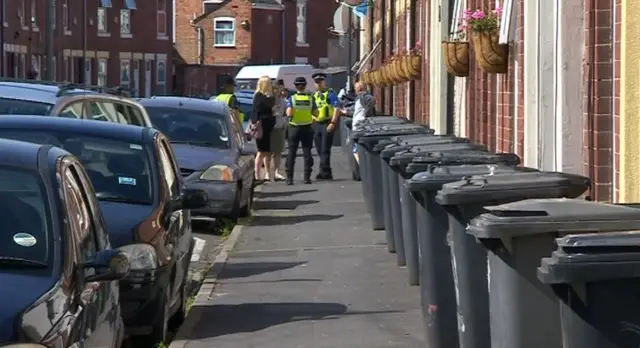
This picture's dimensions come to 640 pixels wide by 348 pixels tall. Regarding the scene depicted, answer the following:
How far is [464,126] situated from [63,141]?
8474 millimetres

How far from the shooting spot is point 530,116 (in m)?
11.7

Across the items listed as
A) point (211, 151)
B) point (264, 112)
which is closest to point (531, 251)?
point (211, 151)

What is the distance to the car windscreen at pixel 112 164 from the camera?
1046cm

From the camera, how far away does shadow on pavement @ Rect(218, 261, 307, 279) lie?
13852 mm

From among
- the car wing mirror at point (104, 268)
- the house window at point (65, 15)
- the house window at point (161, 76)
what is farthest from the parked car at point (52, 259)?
the house window at point (161, 76)

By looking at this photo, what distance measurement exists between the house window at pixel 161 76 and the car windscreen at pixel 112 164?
2224 inches

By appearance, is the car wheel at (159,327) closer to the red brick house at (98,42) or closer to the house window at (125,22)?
the red brick house at (98,42)

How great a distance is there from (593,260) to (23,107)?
8.81 metres

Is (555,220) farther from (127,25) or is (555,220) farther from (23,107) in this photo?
(127,25)

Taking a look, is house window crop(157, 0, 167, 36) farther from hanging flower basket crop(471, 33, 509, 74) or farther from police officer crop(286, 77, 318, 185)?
hanging flower basket crop(471, 33, 509, 74)

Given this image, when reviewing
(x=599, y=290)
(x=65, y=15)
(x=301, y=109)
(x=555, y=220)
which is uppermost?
(x=65, y=15)

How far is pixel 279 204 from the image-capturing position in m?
22.1

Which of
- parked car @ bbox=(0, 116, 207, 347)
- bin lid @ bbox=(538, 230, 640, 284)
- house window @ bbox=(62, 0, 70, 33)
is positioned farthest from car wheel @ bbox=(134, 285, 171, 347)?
house window @ bbox=(62, 0, 70, 33)

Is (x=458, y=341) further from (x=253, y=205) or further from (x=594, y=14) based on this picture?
(x=253, y=205)
